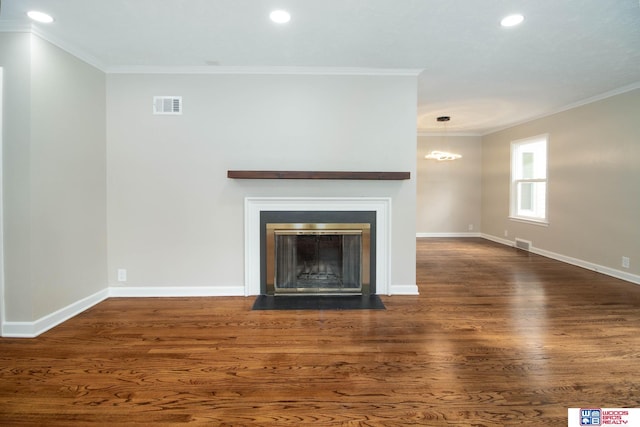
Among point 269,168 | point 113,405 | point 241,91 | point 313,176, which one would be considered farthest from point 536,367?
point 241,91

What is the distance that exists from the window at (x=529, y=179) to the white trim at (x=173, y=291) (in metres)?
5.43

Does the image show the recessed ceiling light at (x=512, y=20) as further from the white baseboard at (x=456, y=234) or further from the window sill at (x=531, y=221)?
the white baseboard at (x=456, y=234)

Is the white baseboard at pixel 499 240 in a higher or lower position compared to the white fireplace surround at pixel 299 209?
lower

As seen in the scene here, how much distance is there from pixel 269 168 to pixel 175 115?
1141 mm

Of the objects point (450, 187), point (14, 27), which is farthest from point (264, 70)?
point (450, 187)

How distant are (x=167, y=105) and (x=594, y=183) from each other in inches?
228

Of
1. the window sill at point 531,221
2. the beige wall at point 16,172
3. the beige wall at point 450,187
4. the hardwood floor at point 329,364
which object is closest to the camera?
the hardwood floor at point 329,364

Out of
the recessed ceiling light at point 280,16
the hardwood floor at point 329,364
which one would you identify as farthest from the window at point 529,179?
the recessed ceiling light at point 280,16

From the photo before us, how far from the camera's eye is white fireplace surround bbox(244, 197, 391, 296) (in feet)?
10.6

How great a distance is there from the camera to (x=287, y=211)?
3.27 meters

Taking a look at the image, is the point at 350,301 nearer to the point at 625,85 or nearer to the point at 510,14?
the point at 510,14

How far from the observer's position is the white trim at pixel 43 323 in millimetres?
2405

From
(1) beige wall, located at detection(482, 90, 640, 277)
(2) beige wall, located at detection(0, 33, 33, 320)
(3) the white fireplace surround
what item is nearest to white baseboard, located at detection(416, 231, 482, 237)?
(1) beige wall, located at detection(482, 90, 640, 277)

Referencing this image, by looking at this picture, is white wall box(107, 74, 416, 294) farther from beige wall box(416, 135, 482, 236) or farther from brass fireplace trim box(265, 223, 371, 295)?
beige wall box(416, 135, 482, 236)
